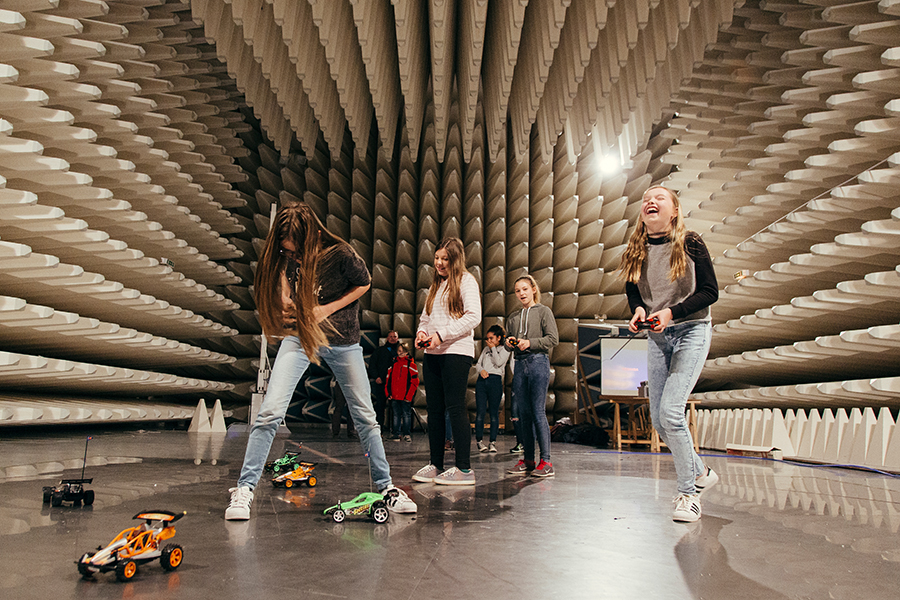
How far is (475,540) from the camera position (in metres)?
2.00

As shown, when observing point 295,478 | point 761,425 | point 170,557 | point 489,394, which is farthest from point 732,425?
point 170,557

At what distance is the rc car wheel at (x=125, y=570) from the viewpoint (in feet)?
4.95

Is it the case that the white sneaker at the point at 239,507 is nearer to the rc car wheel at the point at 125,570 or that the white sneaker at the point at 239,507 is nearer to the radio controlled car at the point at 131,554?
the radio controlled car at the point at 131,554

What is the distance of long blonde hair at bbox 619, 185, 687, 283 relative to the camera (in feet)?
8.66

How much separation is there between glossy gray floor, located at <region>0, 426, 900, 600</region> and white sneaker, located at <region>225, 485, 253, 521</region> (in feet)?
0.20

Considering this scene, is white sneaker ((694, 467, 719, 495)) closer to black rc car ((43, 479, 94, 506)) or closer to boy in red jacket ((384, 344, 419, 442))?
black rc car ((43, 479, 94, 506))

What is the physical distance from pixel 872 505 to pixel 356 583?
8.91 ft

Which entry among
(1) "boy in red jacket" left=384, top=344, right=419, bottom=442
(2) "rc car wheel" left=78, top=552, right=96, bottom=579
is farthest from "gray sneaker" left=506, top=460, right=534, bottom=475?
(1) "boy in red jacket" left=384, top=344, right=419, bottom=442

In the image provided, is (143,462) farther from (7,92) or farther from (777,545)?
(777,545)

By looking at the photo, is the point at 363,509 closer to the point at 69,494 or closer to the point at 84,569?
the point at 84,569

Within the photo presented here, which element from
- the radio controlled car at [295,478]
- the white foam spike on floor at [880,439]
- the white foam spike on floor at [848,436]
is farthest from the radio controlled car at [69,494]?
the white foam spike on floor at [848,436]

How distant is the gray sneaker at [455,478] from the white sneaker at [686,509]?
1199 mm

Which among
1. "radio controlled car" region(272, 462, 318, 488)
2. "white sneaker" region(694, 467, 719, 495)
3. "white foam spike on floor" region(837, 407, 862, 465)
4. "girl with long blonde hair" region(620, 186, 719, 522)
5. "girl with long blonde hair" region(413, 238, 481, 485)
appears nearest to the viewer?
"girl with long blonde hair" region(620, 186, 719, 522)

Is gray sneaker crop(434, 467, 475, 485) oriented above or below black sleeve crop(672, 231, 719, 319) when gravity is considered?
below
